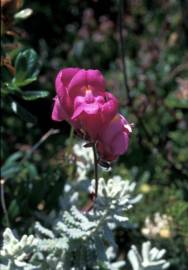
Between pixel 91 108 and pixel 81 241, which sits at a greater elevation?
pixel 91 108

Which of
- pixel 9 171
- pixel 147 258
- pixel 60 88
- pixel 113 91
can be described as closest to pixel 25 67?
pixel 9 171

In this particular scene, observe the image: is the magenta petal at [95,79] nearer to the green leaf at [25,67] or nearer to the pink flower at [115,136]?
the pink flower at [115,136]

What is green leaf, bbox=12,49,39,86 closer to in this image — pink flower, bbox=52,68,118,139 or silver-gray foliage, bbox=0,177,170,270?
silver-gray foliage, bbox=0,177,170,270

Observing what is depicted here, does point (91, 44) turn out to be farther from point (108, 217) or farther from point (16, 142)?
point (108, 217)

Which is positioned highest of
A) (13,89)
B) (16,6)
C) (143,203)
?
(16,6)

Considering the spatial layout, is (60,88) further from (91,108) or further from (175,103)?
(175,103)

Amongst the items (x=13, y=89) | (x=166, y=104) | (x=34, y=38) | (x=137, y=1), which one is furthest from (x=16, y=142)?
(x=137, y=1)
